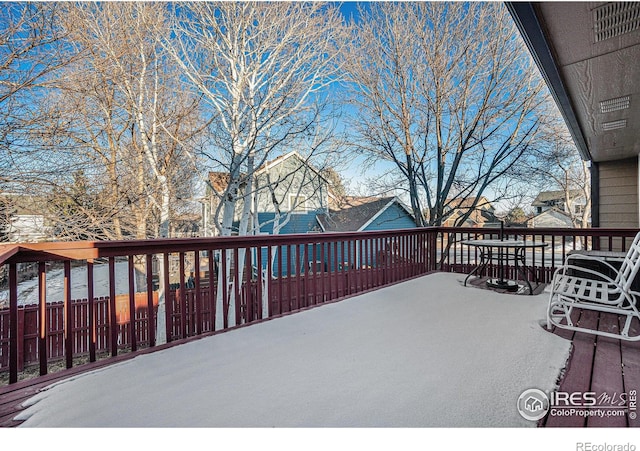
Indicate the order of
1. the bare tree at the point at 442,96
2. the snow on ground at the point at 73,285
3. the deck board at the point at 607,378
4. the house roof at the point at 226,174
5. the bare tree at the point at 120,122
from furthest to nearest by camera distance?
1. the bare tree at the point at 442,96
2. the house roof at the point at 226,174
3. the snow on ground at the point at 73,285
4. the bare tree at the point at 120,122
5. the deck board at the point at 607,378

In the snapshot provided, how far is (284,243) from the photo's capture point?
3.09m

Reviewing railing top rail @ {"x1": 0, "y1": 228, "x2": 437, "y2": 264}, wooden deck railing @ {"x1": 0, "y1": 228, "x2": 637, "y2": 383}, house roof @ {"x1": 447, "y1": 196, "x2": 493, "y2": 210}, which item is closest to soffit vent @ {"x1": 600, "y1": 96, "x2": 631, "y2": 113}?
wooden deck railing @ {"x1": 0, "y1": 228, "x2": 637, "y2": 383}

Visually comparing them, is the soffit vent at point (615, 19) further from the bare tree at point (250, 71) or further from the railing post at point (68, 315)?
the bare tree at point (250, 71)

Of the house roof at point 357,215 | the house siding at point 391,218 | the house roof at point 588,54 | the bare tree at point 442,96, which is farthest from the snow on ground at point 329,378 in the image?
the house siding at point 391,218

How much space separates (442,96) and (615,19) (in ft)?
20.6

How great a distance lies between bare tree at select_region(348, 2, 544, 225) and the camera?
7.10 meters

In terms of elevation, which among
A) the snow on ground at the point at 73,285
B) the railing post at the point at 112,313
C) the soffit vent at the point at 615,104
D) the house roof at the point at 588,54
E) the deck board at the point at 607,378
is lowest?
the snow on ground at the point at 73,285

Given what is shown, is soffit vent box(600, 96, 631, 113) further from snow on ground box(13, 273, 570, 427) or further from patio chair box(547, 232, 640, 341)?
snow on ground box(13, 273, 570, 427)

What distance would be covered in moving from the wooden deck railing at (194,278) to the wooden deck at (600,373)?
1.83 m

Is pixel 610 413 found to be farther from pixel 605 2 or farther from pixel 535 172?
pixel 535 172

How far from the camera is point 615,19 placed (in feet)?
5.78

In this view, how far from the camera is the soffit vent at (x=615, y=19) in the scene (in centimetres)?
166

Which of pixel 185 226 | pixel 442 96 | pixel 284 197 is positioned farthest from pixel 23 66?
pixel 442 96

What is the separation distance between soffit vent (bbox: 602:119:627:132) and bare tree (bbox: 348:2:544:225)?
4.13 m
